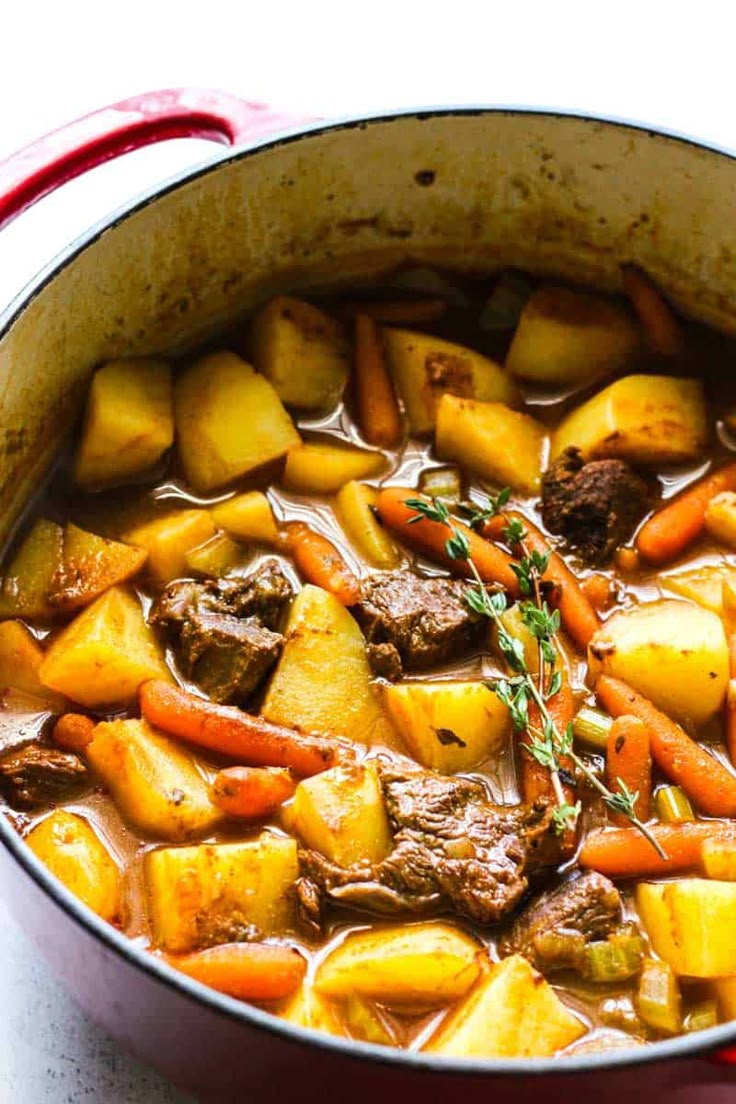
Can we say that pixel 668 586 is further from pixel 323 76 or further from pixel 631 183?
pixel 323 76

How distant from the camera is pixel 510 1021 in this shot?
7.23 ft

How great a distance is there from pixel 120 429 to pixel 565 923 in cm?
124

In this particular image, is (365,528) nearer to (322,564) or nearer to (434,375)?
(322,564)

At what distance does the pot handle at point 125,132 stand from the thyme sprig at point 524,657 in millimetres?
772

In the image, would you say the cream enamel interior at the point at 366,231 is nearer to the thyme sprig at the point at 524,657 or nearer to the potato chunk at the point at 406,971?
the thyme sprig at the point at 524,657

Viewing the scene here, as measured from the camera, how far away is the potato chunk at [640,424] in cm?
292

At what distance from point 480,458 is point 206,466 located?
1.74 feet

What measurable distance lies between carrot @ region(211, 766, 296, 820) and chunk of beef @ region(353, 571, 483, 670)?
13.1 inches

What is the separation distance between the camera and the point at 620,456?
2.95 metres

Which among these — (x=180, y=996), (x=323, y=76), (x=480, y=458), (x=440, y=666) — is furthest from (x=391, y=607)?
(x=323, y=76)

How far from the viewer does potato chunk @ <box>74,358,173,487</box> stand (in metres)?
2.88

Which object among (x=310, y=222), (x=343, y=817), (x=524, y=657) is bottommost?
(x=343, y=817)

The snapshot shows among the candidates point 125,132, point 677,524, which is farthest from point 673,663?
point 125,132

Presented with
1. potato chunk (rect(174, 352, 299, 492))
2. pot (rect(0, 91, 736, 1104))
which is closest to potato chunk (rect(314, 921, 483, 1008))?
pot (rect(0, 91, 736, 1104))
